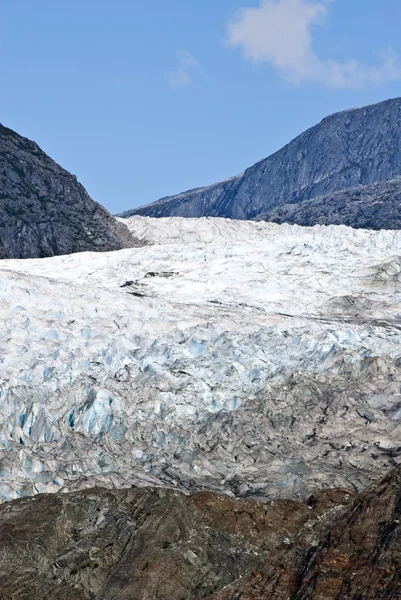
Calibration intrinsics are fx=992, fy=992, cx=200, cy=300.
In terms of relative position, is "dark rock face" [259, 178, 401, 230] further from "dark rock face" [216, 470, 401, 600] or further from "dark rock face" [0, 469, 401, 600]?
"dark rock face" [216, 470, 401, 600]

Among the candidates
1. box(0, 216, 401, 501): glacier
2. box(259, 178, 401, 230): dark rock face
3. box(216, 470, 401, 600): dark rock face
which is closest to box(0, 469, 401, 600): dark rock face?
box(216, 470, 401, 600): dark rock face

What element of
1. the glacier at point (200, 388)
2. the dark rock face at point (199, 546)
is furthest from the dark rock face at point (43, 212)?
the dark rock face at point (199, 546)

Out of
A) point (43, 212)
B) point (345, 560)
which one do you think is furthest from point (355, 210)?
point (345, 560)

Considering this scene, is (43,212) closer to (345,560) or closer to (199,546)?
(199,546)

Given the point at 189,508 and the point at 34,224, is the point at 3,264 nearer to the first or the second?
the point at 34,224

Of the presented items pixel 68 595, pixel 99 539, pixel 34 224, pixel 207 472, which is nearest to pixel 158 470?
pixel 207 472

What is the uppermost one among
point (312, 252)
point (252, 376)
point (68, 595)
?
point (312, 252)

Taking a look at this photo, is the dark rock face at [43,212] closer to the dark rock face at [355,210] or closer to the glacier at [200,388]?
the glacier at [200,388]
